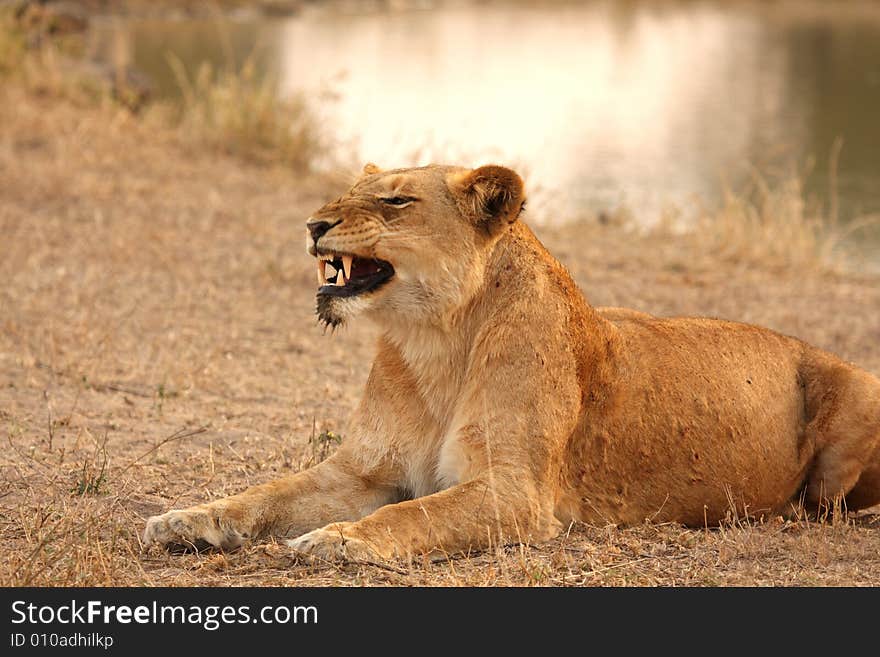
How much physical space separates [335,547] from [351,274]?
2.79ft

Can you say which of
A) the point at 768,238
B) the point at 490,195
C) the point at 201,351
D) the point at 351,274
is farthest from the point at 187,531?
the point at 768,238

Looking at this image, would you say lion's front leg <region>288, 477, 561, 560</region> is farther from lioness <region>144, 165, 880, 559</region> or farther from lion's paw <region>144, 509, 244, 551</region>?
lion's paw <region>144, 509, 244, 551</region>

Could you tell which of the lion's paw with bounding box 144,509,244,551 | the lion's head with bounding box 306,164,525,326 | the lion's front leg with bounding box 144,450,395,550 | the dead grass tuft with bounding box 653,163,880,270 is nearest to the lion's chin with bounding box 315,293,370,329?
the lion's head with bounding box 306,164,525,326

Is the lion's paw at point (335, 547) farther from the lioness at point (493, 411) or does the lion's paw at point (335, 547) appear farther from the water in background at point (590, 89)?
the water in background at point (590, 89)

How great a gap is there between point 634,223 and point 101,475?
7263 millimetres

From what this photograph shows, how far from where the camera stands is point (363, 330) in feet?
24.6

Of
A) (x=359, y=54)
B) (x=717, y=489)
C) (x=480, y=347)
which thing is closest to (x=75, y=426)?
(x=480, y=347)

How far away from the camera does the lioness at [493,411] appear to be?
3.96 m

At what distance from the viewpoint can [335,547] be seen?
3711 mm

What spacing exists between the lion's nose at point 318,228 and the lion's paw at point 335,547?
879mm

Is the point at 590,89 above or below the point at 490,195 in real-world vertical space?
A: above

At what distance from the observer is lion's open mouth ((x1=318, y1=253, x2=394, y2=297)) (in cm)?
400

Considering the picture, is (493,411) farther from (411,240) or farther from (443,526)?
(411,240)

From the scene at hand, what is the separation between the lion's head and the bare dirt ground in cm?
78
